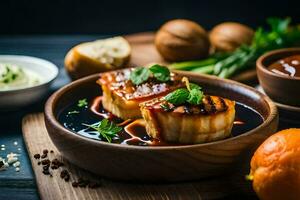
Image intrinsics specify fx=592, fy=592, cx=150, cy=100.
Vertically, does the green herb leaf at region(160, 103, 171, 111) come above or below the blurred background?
above

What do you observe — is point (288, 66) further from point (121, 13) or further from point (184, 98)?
point (121, 13)

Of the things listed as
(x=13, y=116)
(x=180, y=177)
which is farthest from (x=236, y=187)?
(x=13, y=116)

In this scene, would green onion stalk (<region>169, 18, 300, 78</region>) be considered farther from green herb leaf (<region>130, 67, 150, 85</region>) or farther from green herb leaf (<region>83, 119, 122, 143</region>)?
green herb leaf (<region>83, 119, 122, 143</region>)

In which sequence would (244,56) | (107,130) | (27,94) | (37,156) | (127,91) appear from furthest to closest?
(244,56) < (27,94) < (127,91) < (37,156) < (107,130)

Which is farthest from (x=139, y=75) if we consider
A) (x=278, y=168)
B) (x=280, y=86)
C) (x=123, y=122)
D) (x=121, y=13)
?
(x=121, y=13)

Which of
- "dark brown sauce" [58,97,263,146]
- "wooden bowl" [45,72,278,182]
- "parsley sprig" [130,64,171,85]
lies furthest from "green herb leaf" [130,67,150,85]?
"wooden bowl" [45,72,278,182]
